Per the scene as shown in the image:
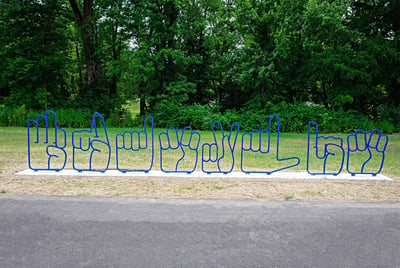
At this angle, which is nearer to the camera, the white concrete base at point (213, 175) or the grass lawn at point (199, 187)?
the grass lawn at point (199, 187)

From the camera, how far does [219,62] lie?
2094cm

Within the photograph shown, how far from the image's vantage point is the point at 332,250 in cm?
366

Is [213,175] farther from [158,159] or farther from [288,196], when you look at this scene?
[158,159]

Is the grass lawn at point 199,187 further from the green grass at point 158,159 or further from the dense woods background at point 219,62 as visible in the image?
the dense woods background at point 219,62

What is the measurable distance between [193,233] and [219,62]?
17752mm

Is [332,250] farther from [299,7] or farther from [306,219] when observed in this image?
[299,7]

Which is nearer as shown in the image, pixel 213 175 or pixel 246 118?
pixel 213 175

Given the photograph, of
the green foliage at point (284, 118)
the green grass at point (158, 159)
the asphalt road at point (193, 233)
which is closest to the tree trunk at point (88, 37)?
the green foliage at point (284, 118)

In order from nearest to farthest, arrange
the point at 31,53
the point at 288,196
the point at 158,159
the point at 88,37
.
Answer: the point at 288,196
the point at 158,159
the point at 31,53
the point at 88,37

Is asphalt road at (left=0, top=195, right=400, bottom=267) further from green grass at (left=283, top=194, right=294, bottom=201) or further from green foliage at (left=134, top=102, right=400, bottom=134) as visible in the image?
green foliage at (left=134, top=102, right=400, bottom=134)

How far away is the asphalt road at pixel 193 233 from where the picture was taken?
3.42 metres

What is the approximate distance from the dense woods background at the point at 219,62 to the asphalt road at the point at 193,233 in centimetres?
1206

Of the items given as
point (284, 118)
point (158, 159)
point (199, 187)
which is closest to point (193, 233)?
point (199, 187)

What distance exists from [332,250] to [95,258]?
2.42 metres
